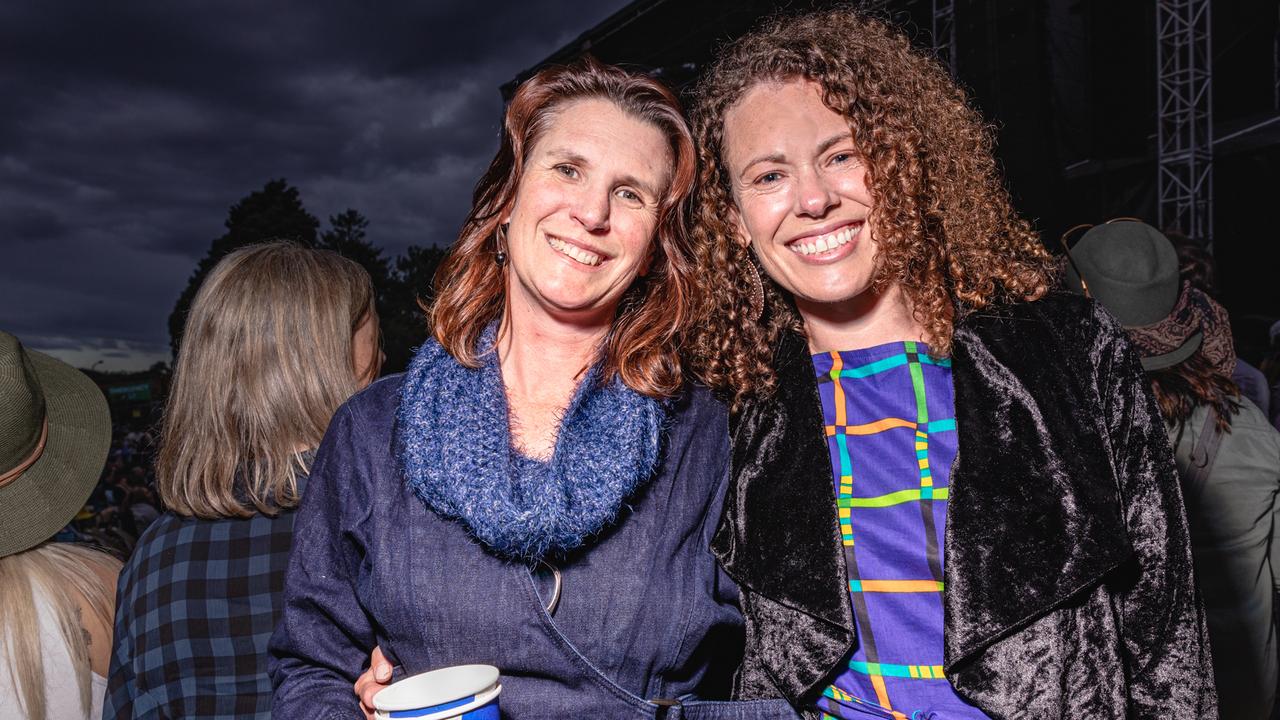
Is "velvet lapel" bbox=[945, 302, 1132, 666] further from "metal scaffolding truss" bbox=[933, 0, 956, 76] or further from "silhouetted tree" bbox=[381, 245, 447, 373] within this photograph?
"silhouetted tree" bbox=[381, 245, 447, 373]

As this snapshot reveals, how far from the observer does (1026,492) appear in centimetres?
149

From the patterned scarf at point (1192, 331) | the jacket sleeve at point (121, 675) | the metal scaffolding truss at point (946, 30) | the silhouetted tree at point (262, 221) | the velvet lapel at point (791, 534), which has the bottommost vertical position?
the jacket sleeve at point (121, 675)

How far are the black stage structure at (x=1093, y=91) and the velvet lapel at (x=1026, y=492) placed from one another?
446 centimetres

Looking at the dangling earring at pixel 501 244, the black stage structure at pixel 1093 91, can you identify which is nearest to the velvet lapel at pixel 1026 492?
the dangling earring at pixel 501 244

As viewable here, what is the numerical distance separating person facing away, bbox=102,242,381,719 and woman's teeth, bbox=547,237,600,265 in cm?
82

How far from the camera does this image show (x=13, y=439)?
73.0 inches

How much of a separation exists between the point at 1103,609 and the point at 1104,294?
1411 millimetres

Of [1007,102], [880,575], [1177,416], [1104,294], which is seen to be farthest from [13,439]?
[1007,102]

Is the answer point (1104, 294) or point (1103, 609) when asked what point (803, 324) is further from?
point (1104, 294)

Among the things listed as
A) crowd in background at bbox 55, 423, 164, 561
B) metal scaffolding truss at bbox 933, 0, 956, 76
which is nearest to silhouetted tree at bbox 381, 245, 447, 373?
crowd in background at bbox 55, 423, 164, 561

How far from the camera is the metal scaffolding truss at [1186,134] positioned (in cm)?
710

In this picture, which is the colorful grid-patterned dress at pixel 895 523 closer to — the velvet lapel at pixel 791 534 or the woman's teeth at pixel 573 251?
the velvet lapel at pixel 791 534

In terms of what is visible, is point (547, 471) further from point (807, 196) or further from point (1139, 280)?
point (1139, 280)

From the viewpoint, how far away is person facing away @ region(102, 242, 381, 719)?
186cm
